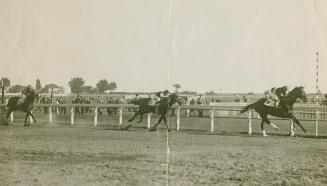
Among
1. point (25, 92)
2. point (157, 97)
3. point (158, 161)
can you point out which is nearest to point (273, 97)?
point (157, 97)

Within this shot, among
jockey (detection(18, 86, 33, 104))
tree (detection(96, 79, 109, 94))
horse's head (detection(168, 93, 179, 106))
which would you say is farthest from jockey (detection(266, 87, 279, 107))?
tree (detection(96, 79, 109, 94))

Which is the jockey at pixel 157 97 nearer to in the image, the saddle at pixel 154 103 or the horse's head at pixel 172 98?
the saddle at pixel 154 103

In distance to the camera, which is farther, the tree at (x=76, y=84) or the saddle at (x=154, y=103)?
the tree at (x=76, y=84)

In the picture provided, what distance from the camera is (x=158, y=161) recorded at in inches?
402

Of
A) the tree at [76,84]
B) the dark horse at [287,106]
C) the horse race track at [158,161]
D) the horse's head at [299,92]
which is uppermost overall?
the tree at [76,84]

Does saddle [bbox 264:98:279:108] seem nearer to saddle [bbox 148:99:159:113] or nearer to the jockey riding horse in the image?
the jockey riding horse

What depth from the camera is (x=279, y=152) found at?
11930 mm

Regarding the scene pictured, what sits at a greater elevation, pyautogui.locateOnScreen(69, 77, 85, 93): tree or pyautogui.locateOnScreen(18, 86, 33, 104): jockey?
pyautogui.locateOnScreen(69, 77, 85, 93): tree

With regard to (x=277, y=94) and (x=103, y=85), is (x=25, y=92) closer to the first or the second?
(x=277, y=94)

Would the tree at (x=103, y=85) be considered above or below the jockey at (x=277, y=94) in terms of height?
above

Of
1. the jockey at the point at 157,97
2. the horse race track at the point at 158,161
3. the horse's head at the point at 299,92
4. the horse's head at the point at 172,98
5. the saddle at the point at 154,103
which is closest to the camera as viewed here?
the horse race track at the point at 158,161

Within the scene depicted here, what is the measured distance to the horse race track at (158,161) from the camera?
8.17 metres

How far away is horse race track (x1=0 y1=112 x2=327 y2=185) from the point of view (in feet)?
26.8

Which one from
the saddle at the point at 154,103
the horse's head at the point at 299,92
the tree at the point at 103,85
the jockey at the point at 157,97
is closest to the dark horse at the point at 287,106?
the horse's head at the point at 299,92
